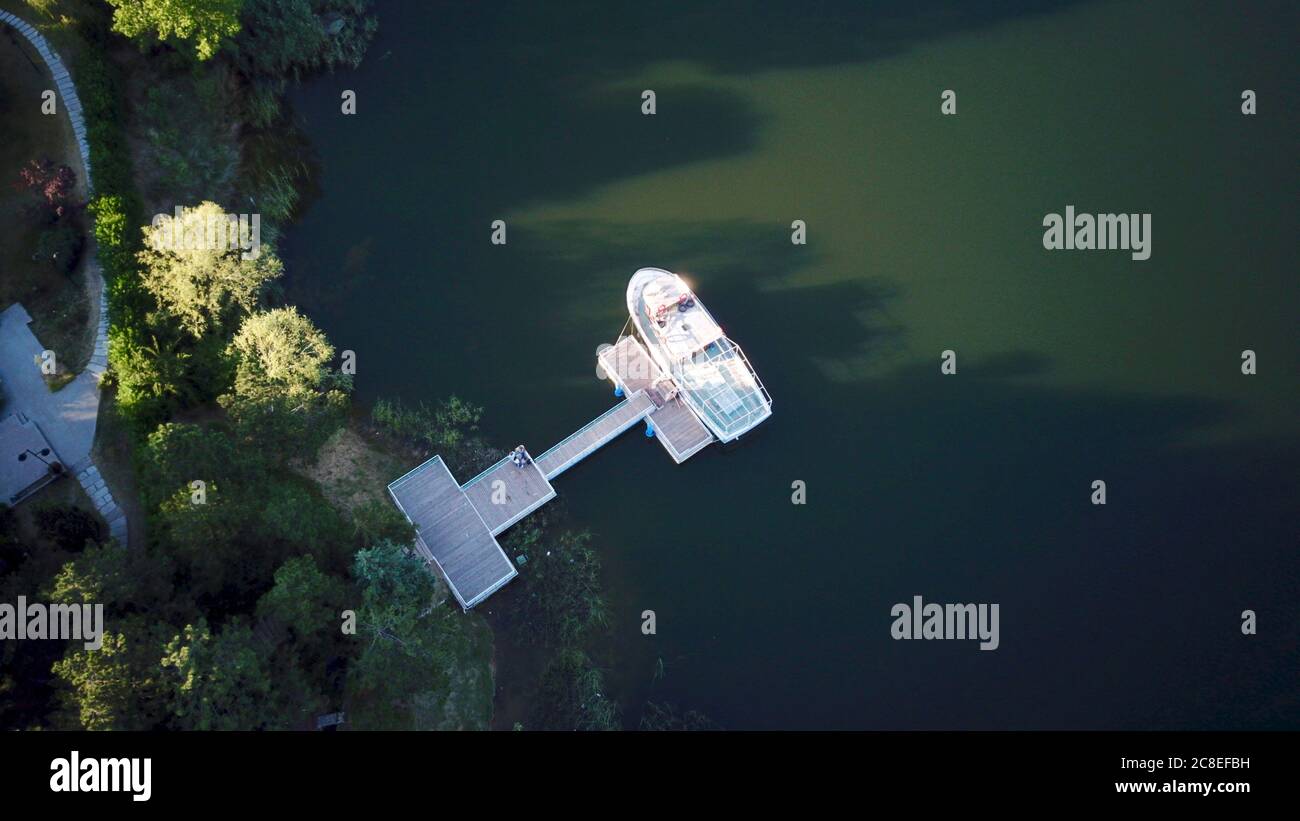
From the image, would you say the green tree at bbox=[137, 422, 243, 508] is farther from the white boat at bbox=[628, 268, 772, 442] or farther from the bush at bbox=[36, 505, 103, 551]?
the white boat at bbox=[628, 268, 772, 442]

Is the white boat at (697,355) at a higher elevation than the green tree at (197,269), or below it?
below

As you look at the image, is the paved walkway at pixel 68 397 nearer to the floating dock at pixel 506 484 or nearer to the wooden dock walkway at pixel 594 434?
the floating dock at pixel 506 484

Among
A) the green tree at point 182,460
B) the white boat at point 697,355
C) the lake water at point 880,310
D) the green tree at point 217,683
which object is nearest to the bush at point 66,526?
the green tree at point 182,460

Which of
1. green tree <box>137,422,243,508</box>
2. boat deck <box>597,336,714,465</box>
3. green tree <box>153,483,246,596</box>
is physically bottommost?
green tree <box>153,483,246,596</box>

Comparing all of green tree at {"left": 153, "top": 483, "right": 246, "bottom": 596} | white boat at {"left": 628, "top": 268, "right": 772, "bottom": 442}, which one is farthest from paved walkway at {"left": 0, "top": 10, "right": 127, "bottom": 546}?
white boat at {"left": 628, "top": 268, "right": 772, "bottom": 442}

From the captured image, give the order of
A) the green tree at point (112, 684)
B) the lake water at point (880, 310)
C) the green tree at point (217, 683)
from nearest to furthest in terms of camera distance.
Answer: the green tree at point (112, 684) → the green tree at point (217, 683) → the lake water at point (880, 310)
